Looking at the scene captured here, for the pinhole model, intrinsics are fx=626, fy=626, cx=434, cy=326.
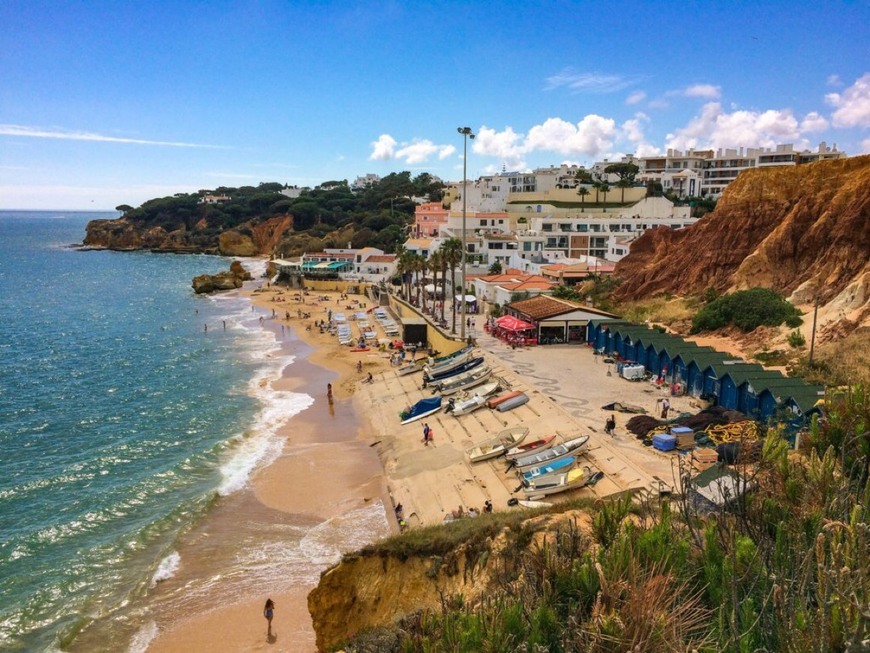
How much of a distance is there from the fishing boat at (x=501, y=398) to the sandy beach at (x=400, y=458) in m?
0.50

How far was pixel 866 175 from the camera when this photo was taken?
34.6 metres

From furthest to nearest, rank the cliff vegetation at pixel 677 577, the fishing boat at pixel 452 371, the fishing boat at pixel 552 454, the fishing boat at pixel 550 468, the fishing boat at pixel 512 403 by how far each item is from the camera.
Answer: the fishing boat at pixel 452 371
the fishing boat at pixel 512 403
the fishing boat at pixel 552 454
the fishing boat at pixel 550 468
the cliff vegetation at pixel 677 577

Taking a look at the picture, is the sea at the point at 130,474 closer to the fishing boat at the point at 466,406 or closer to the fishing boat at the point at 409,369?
the fishing boat at the point at 409,369

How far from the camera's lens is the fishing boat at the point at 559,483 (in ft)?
60.3

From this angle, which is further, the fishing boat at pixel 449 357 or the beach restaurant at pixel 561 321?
the beach restaurant at pixel 561 321

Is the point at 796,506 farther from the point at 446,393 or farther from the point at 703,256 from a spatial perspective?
the point at 703,256

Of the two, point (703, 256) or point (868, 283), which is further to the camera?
point (703, 256)

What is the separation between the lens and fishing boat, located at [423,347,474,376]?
3431 cm

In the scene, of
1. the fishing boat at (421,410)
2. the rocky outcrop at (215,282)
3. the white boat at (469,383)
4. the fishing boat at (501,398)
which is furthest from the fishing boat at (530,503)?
the rocky outcrop at (215,282)

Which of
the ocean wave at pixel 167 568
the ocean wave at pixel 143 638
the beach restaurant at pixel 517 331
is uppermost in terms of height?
the beach restaurant at pixel 517 331

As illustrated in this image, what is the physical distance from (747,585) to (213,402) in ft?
105

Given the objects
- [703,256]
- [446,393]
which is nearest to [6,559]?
[446,393]

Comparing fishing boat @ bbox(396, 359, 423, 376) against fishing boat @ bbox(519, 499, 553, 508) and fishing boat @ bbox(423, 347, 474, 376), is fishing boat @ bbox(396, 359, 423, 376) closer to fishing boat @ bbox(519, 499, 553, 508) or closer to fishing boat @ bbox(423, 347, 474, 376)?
fishing boat @ bbox(423, 347, 474, 376)

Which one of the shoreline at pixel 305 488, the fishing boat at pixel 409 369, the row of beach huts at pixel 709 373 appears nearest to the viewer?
the shoreline at pixel 305 488
